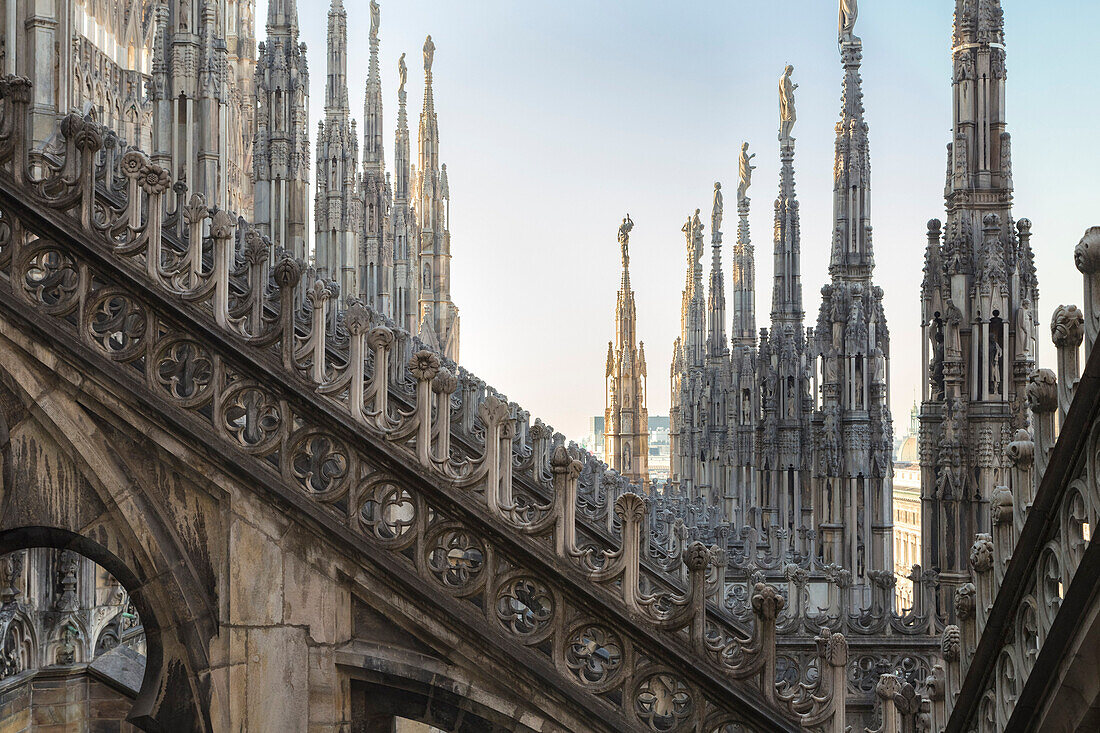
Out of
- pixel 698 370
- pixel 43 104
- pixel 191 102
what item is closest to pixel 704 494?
pixel 698 370

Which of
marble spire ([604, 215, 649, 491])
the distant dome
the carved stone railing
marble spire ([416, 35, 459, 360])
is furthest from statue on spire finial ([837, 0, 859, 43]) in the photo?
the distant dome

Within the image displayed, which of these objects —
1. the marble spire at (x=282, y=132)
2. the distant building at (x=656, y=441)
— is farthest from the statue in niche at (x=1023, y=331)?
the distant building at (x=656, y=441)

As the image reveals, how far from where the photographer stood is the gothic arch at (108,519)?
20.4 feet

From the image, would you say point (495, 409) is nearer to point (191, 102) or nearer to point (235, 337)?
point (235, 337)

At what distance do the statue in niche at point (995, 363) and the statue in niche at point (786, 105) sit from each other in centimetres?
2019

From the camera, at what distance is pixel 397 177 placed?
47.2 meters

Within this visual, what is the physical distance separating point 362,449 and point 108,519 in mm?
1405

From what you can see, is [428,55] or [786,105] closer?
[786,105]

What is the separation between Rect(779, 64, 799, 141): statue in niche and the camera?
107 ft

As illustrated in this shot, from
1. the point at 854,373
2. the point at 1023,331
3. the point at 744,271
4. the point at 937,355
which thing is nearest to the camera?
the point at 1023,331

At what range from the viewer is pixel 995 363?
42.0 feet

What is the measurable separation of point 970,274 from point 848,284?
8.46 m

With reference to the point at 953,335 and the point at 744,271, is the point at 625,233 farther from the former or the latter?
the point at 953,335

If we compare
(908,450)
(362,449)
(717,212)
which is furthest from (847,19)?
(908,450)
